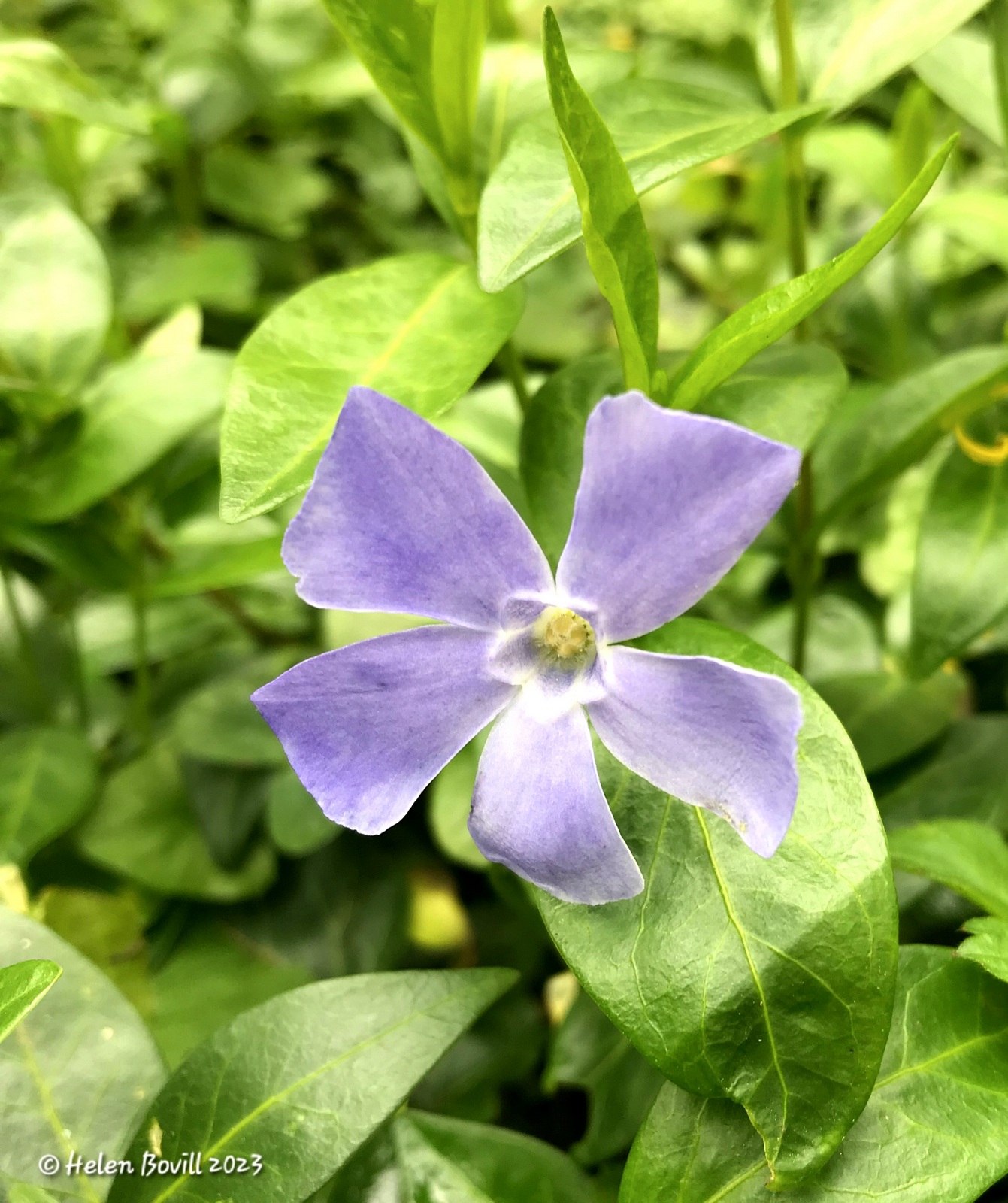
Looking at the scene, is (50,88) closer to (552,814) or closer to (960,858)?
(552,814)

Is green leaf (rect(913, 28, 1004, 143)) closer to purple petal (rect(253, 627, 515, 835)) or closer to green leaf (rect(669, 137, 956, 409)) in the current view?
green leaf (rect(669, 137, 956, 409))

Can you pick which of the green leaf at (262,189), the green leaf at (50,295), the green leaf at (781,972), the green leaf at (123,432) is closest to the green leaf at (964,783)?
the green leaf at (781,972)

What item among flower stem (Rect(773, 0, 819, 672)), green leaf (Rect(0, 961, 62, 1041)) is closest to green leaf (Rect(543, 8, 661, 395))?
flower stem (Rect(773, 0, 819, 672))

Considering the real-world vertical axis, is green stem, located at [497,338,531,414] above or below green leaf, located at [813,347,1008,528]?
above

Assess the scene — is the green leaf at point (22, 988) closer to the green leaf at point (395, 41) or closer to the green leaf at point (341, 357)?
the green leaf at point (341, 357)

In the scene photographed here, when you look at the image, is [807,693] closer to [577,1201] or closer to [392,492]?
[392,492]

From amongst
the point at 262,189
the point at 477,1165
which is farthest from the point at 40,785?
the point at 262,189

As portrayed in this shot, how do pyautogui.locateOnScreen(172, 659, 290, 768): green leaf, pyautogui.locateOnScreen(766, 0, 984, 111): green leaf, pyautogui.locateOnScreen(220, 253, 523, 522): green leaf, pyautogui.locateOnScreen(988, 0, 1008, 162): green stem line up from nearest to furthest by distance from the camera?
pyautogui.locateOnScreen(220, 253, 523, 522): green leaf → pyautogui.locateOnScreen(766, 0, 984, 111): green leaf → pyautogui.locateOnScreen(988, 0, 1008, 162): green stem → pyautogui.locateOnScreen(172, 659, 290, 768): green leaf

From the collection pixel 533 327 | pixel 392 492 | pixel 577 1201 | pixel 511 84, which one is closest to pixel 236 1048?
pixel 577 1201
